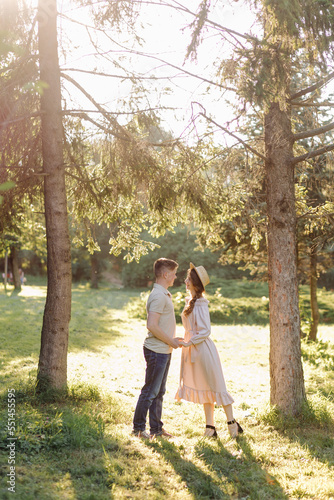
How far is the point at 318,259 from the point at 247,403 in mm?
7750

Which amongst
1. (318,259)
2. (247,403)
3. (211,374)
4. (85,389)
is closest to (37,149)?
(85,389)

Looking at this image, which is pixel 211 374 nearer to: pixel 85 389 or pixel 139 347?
pixel 85 389

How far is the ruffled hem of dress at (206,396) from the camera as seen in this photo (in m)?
5.15

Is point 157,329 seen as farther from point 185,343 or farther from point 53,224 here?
point 53,224

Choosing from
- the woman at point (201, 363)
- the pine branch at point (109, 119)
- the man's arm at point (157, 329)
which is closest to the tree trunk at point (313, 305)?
the pine branch at point (109, 119)

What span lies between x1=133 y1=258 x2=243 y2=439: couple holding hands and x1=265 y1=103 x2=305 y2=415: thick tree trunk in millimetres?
1034

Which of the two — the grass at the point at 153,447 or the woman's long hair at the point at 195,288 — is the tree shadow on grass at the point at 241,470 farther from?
the woman's long hair at the point at 195,288

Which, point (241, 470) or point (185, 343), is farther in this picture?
point (185, 343)

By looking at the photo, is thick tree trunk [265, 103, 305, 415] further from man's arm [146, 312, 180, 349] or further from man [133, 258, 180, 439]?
man's arm [146, 312, 180, 349]

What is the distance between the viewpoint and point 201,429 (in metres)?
5.61

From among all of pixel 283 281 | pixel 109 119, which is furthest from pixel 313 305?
pixel 109 119

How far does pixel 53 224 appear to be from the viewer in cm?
618

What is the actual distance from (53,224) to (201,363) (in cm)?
270

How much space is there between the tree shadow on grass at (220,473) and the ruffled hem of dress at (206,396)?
1.40ft
